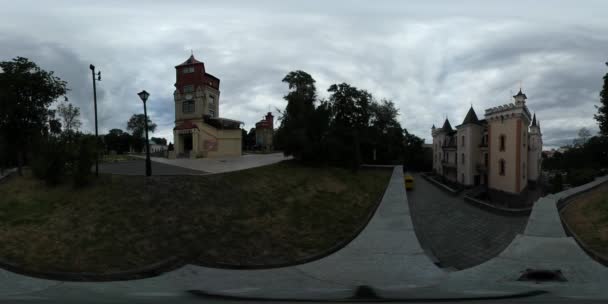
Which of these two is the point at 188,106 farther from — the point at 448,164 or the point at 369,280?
the point at 448,164

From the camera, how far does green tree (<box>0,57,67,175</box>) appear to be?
1340cm

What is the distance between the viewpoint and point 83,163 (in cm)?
1224

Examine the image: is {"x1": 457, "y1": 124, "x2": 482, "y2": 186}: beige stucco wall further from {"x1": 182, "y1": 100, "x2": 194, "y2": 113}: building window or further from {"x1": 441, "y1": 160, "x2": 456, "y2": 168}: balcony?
{"x1": 182, "y1": 100, "x2": 194, "y2": 113}: building window

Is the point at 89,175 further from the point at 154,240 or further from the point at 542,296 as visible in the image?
the point at 542,296

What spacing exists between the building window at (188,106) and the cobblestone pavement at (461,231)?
24.1 m

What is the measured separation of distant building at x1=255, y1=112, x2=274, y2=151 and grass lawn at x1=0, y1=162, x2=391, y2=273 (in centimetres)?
3518

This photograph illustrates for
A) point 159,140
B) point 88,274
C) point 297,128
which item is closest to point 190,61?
point 297,128

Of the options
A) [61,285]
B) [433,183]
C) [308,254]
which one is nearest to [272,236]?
[308,254]

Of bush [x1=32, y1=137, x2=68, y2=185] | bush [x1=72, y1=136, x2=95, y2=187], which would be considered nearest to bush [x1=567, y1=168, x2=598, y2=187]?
bush [x1=72, y1=136, x2=95, y2=187]

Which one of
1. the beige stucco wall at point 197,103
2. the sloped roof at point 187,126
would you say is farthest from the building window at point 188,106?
the sloped roof at point 187,126

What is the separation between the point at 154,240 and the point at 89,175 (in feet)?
19.3

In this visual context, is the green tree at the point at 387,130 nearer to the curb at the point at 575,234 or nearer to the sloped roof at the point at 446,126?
the sloped roof at the point at 446,126

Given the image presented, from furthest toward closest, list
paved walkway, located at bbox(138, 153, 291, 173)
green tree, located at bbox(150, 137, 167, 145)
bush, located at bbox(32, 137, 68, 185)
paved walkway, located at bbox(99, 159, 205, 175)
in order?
green tree, located at bbox(150, 137, 167, 145)
paved walkway, located at bbox(138, 153, 291, 173)
paved walkway, located at bbox(99, 159, 205, 175)
bush, located at bbox(32, 137, 68, 185)

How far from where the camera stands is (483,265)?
8.70 meters
